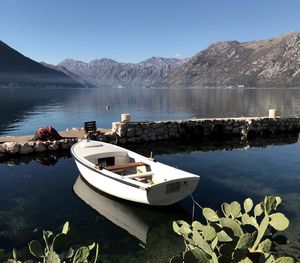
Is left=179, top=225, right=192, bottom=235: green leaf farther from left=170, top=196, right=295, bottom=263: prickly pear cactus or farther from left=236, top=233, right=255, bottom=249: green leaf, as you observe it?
left=236, top=233, right=255, bottom=249: green leaf

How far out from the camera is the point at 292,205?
15.8 metres

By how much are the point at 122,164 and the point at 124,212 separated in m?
4.15

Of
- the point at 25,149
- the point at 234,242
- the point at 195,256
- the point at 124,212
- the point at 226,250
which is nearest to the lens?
the point at 195,256

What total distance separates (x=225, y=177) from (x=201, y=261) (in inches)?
703

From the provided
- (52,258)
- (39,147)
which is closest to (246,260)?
(52,258)

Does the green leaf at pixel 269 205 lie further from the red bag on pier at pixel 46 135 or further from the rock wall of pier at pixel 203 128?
the rock wall of pier at pixel 203 128

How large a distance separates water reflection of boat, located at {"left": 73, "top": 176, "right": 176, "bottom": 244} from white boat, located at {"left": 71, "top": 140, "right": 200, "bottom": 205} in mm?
533

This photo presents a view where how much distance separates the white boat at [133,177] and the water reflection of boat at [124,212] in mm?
533

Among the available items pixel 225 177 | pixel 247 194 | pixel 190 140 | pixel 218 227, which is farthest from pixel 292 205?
pixel 190 140

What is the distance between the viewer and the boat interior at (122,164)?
1674cm

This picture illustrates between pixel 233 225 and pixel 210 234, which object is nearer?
pixel 210 234

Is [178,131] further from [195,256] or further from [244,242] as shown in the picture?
[195,256]

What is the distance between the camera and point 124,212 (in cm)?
1510

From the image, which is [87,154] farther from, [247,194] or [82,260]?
[82,260]
